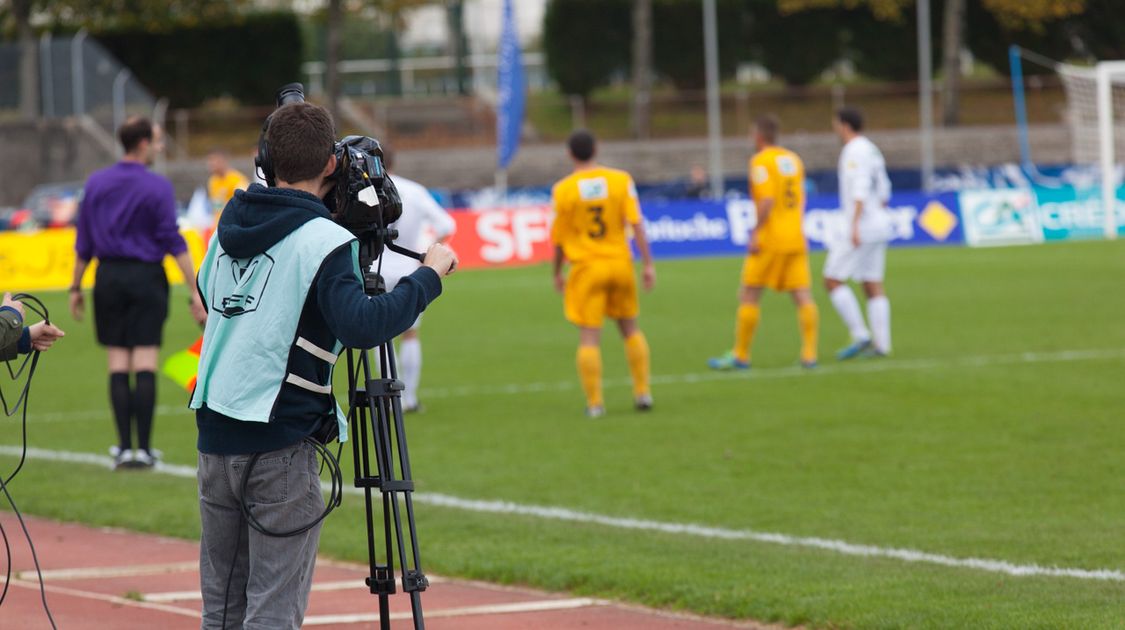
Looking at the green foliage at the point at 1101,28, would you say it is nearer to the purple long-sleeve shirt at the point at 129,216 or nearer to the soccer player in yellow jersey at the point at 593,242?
the soccer player in yellow jersey at the point at 593,242

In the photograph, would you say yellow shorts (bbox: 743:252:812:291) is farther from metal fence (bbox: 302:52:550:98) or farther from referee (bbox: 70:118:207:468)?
metal fence (bbox: 302:52:550:98)

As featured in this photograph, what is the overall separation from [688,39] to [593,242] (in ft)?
138

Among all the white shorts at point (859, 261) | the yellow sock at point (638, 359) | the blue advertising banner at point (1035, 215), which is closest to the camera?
the yellow sock at point (638, 359)

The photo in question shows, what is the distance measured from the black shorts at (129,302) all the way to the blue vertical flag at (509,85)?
24375 millimetres

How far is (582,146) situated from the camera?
38.0ft

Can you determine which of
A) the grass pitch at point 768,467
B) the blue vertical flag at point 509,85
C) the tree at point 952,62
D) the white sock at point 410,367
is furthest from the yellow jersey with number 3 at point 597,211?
the tree at point 952,62

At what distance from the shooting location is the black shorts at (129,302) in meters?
9.58

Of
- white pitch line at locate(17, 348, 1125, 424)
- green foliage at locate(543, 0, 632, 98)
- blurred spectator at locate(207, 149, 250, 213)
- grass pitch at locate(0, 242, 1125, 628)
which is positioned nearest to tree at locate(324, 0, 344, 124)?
green foliage at locate(543, 0, 632, 98)

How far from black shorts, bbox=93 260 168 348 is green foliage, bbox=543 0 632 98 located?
4321cm

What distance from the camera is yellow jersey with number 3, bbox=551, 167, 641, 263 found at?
1157 centimetres

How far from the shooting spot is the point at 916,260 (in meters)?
26.1

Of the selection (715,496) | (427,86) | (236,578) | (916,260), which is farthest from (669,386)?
(427,86)

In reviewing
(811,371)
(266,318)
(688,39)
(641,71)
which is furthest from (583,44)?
(266,318)

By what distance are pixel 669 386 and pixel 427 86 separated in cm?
4071
